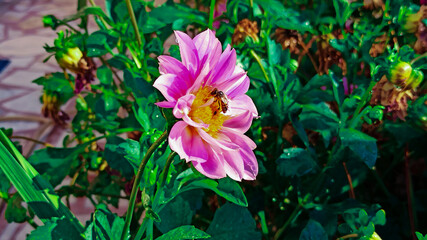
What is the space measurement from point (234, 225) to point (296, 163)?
0.37 feet

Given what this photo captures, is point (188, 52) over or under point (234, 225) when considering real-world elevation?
over

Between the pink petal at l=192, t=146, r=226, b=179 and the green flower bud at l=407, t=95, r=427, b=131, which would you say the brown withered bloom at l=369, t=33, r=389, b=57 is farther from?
the pink petal at l=192, t=146, r=226, b=179

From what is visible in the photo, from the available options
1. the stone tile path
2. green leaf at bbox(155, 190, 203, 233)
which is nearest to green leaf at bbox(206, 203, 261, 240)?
green leaf at bbox(155, 190, 203, 233)

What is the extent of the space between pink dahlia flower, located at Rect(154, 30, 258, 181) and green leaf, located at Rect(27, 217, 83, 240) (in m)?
0.19

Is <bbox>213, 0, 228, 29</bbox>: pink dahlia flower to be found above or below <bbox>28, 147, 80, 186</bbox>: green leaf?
above

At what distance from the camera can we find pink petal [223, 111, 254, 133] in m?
0.39

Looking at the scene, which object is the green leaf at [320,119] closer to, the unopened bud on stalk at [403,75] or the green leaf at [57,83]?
the unopened bud on stalk at [403,75]

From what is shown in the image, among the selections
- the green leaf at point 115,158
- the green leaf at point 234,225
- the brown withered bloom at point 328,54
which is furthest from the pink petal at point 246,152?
the brown withered bloom at point 328,54

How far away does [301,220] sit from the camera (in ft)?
2.31

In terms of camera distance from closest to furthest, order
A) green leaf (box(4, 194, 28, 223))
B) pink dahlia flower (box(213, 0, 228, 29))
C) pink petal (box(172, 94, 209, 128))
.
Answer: pink petal (box(172, 94, 209, 128))
green leaf (box(4, 194, 28, 223))
pink dahlia flower (box(213, 0, 228, 29))

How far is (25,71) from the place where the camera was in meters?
2.28

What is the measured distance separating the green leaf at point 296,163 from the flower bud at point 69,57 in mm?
313

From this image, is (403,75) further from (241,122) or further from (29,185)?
(29,185)

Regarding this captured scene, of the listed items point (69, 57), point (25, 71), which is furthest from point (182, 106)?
point (25, 71)
